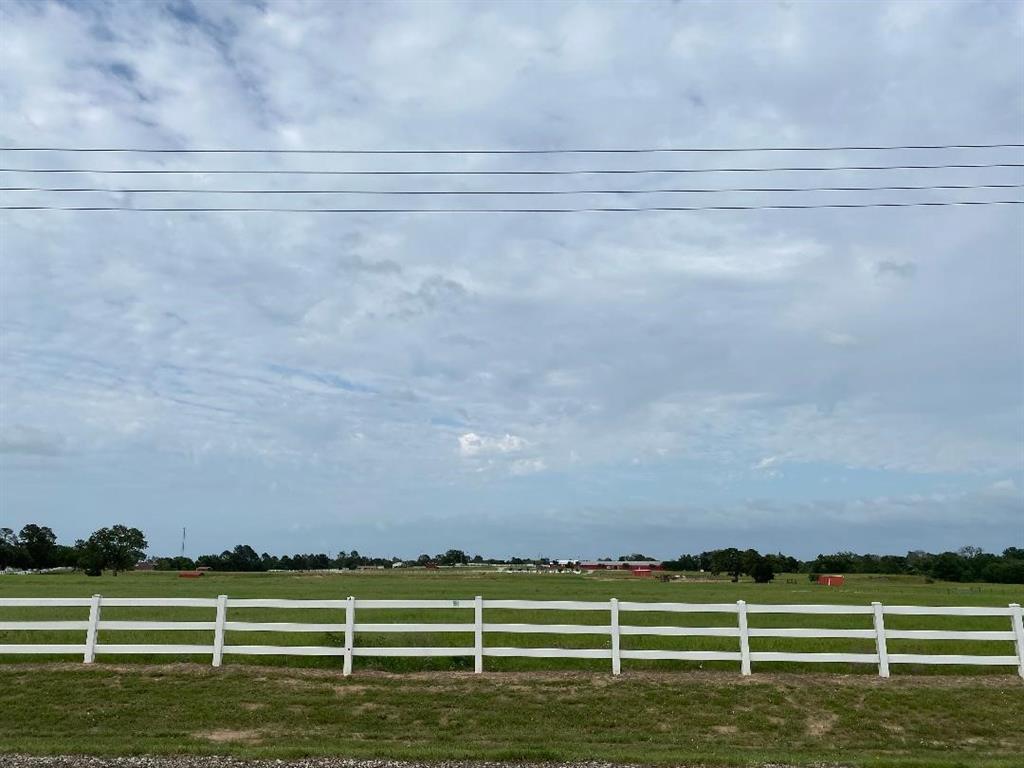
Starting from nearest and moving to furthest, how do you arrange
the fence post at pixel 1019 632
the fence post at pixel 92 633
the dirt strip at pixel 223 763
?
the dirt strip at pixel 223 763 → the fence post at pixel 92 633 → the fence post at pixel 1019 632

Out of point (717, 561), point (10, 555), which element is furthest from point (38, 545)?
point (717, 561)

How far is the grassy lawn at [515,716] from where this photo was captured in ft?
41.7

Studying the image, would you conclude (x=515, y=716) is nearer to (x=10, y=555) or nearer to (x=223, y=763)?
(x=223, y=763)

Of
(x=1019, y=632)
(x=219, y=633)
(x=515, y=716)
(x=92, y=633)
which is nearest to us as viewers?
(x=515, y=716)

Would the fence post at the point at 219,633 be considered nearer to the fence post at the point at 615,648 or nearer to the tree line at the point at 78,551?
the fence post at the point at 615,648

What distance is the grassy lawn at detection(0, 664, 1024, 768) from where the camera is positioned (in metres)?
12.7

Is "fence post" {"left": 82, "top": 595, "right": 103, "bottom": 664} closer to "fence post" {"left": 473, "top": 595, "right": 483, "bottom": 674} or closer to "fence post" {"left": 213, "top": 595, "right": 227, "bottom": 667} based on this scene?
"fence post" {"left": 213, "top": 595, "right": 227, "bottom": 667}

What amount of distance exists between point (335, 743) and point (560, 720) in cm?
393

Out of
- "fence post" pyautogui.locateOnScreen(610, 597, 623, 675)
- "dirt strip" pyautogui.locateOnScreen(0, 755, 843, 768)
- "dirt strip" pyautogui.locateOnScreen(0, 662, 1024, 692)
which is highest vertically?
"fence post" pyautogui.locateOnScreen(610, 597, 623, 675)

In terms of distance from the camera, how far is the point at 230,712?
14.7 m

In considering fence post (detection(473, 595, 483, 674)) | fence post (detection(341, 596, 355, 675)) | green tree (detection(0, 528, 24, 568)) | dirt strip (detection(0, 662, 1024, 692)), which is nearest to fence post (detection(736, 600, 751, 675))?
dirt strip (detection(0, 662, 1024, 692))

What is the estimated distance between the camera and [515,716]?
14789mm

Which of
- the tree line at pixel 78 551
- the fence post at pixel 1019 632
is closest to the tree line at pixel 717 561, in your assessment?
the tree line at pixel 78 551

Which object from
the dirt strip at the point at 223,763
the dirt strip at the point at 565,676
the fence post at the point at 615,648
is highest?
the fence post at the point at 615,648
